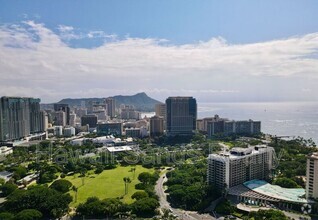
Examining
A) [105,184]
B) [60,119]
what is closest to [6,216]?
[105,184]

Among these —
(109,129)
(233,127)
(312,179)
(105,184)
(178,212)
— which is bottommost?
(178,212)

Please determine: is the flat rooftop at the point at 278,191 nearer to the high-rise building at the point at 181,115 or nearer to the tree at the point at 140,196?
the tree at the point at 140,196

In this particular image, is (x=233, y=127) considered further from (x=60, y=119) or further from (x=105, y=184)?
(x=60, y=119)

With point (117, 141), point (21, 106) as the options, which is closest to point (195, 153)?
point (117, 141)

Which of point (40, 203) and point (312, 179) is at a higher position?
point (312, 179)

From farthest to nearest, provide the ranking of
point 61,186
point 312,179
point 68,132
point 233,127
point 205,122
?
point 68,132 < point 205,122 < point 233,127 < point 61,186 < point 312,179

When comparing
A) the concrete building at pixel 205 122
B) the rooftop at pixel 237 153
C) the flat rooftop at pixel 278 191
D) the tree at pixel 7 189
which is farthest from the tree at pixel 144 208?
the concrete building at pixel 205 122

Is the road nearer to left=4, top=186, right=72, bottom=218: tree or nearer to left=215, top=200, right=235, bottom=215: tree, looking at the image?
left=215, top=200, right=235, bottom=215: tree
